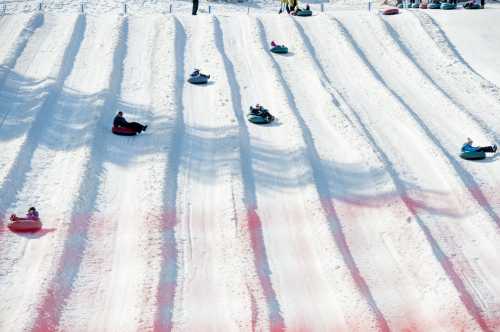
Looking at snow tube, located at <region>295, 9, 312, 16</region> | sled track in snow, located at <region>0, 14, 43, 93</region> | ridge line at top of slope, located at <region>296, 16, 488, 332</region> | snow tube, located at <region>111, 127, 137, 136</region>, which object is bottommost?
ridge line at top of slope, located at <region>296, 16, 488, 332</region>

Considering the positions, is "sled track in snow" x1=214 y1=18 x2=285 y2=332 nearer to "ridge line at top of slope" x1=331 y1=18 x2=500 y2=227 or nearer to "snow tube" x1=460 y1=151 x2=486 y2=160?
"ridge line at top of slope" x1=331 y1=18 x2=500 y2=227

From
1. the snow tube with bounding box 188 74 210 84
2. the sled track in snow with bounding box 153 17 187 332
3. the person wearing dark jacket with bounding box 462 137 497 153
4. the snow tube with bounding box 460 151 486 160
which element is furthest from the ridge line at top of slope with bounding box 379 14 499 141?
the sled track in snow with bounding box 153 17 187 332

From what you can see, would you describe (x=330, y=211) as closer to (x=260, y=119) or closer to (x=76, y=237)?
(x=260, y=119)

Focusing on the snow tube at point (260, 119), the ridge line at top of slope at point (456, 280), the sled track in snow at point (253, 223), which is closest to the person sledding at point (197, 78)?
the sled track in snow at point (253, 223)

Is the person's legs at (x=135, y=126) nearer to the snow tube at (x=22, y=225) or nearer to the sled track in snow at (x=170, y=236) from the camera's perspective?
the sled track in snow at (x=170, y=236)

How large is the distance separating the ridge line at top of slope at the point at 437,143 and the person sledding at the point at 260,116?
164 inches

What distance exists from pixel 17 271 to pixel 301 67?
13.6 meters

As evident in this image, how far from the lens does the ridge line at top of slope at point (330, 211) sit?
14.3 meters

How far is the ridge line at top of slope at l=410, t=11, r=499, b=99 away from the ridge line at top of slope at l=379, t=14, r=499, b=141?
1209 millimetres

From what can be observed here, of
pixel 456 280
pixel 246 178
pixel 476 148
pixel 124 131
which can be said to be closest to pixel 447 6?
pixel 476 148

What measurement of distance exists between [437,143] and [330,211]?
502 centimetres

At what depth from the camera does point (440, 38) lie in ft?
92.1

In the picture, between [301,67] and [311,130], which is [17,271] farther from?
[301,67]

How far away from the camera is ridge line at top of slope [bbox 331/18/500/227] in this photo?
57.5ft
